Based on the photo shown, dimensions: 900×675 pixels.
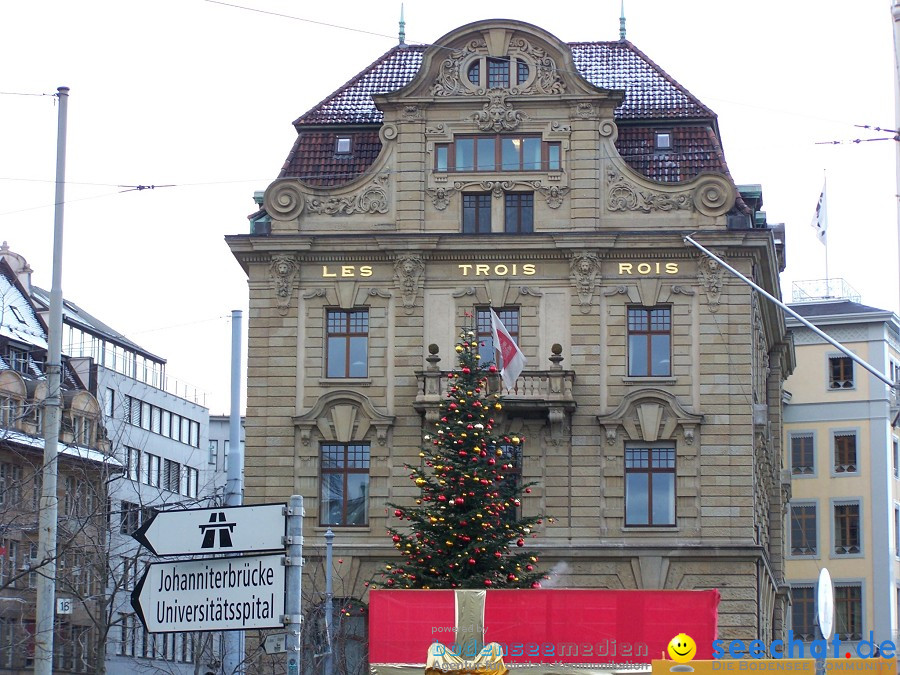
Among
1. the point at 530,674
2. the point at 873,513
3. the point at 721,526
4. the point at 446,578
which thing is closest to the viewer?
the point at 530,674

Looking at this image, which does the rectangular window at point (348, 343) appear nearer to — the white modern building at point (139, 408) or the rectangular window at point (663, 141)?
the rectangular window at point (663, 141)

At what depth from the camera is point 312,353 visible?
49.2m

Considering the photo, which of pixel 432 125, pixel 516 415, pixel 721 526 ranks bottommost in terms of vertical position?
pixel 721 526

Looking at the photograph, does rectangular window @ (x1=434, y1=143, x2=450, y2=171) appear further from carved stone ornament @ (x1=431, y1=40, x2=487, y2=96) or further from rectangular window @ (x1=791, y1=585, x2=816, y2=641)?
rectangular window @ (x1=791, y1=585, x2=816, y2=641)

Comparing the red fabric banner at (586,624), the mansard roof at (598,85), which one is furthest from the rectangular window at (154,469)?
the red fabric banner at (586,624)

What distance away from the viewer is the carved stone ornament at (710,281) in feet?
158

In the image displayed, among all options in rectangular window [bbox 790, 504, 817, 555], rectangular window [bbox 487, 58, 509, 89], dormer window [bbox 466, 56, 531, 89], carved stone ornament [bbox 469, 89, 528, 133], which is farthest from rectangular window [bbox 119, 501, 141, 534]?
rectangular window [bbox 790, 504, 817, 555]

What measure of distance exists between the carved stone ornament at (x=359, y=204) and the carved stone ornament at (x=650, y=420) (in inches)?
365

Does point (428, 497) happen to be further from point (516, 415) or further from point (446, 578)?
point (516, 415)

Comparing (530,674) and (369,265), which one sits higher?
(369,265)

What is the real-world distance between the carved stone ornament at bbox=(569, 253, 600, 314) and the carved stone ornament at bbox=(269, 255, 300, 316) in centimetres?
846

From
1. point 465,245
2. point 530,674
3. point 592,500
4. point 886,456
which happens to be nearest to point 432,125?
point 465,245

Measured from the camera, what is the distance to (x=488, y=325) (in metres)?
48.8

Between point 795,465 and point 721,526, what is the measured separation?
36657mm
